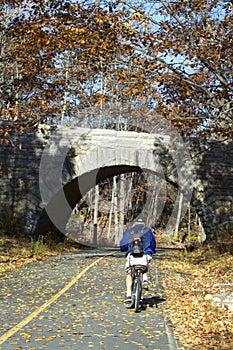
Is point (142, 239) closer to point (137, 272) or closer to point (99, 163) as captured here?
point (137, 272)

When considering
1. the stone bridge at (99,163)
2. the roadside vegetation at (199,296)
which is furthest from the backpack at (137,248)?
the stone bridge at (99,163)

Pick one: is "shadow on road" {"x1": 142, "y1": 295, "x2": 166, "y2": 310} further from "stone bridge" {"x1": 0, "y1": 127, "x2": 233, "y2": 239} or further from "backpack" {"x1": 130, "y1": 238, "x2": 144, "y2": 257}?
"stone bridge" {"x1": 0, "y1": 127, "x2": 233, "y2": 239}

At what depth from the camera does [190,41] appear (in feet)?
42.5

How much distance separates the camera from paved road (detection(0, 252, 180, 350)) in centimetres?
683

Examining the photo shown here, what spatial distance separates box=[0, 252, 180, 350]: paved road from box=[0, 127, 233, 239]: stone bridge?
852 centimetres

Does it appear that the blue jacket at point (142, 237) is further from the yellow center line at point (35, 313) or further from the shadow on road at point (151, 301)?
the yellow center line at point (35, 313)

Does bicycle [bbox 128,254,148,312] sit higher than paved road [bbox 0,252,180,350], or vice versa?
bicycle [bbox 128,254,148,312]

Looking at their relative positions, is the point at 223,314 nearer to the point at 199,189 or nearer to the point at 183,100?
the point at 183,100

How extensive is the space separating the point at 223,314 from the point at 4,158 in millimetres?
15105

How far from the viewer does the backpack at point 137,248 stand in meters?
9.30

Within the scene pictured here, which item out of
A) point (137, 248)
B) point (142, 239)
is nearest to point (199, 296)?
point (142, 239)

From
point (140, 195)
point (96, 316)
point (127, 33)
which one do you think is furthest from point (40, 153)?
point (140, 195)

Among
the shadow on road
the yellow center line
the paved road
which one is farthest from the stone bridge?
the shadow on road

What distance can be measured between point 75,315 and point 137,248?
154 cm
